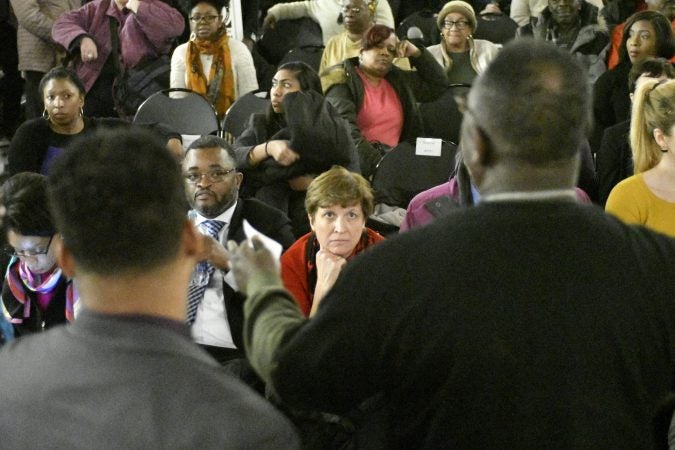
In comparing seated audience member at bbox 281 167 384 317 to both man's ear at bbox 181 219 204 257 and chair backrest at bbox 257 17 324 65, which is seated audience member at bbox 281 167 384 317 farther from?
chair backrest at bbox 257 17 324 65

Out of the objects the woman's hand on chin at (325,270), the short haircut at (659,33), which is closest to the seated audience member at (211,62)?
the short haircut at (659,33)

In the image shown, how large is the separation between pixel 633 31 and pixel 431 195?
2.73m

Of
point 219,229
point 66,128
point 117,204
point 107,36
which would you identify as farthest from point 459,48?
point 117,204

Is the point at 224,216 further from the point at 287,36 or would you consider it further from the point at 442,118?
the point at 287,36

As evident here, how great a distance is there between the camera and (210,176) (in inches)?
151

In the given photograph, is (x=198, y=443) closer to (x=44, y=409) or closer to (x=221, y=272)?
(x=44, y=409)

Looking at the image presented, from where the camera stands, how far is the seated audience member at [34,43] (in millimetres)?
6926

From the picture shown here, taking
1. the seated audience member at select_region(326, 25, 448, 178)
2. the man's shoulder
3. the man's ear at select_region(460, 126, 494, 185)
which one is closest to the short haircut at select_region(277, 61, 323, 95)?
the seated audience member at select_region(326, 25, 448, 178)

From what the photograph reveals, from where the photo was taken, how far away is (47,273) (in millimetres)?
3197

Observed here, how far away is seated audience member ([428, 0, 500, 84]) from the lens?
22.2 feet

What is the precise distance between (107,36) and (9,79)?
1041mm

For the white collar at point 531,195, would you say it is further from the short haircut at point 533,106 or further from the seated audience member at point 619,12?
the seated audience member at point 619,12

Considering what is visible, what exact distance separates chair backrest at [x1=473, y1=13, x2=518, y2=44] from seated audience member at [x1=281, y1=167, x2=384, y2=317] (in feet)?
13.9

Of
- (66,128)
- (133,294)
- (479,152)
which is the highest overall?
(479,152)
